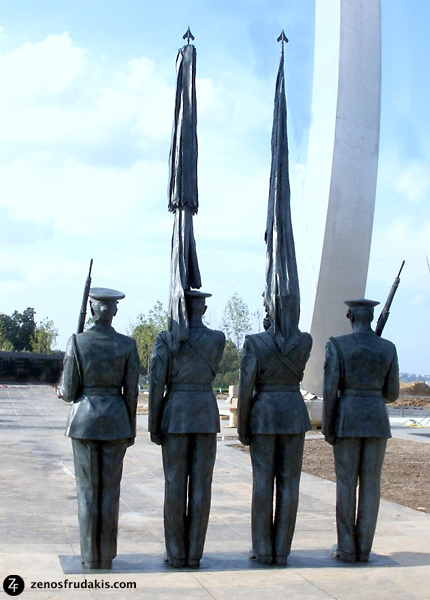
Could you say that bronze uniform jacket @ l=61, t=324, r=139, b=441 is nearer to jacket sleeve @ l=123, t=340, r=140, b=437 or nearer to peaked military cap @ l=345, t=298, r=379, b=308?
jacket sleeve @ l=123, t=340, r=140, b=437

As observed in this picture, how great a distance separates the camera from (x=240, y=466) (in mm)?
13508

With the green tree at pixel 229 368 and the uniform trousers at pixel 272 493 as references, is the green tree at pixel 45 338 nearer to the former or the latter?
the green tree at pixel 229 368

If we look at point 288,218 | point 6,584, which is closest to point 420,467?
point 288,218

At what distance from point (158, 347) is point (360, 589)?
92.9 inches

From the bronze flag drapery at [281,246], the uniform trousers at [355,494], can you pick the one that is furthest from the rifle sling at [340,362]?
the uniform trousers at [355,494]

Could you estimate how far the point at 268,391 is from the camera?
6.44 meters

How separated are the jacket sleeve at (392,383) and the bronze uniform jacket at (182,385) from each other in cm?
150

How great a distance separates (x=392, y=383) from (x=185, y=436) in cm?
184

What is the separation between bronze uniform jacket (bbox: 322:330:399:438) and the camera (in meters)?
6.51

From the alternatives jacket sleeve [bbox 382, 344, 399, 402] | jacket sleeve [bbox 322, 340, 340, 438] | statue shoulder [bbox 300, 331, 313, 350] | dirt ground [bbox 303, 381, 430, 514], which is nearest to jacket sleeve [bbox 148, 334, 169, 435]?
statue shoulder [bbox 300, 331, 313, 350]

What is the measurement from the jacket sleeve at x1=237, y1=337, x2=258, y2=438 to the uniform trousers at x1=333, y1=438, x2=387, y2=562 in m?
0.84

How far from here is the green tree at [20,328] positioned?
8900 centimetres

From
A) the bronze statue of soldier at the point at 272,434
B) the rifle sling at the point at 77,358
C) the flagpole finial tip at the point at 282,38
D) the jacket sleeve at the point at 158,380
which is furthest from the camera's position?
the flagpole finial tip at the point at 282,38

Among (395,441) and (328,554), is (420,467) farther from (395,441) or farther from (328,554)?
(328,554)
